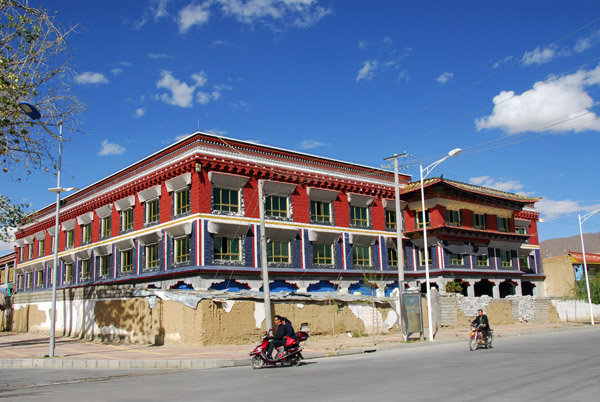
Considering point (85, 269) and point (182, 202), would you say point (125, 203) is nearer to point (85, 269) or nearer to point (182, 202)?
point (182, 202)

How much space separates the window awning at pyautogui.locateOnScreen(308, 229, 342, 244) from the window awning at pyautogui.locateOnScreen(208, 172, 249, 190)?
660cm

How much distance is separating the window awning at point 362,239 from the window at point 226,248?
10240mm

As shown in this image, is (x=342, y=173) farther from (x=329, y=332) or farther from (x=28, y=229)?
(x=28, y=229)

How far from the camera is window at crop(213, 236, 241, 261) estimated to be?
33.3 meters

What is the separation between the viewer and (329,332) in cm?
2648

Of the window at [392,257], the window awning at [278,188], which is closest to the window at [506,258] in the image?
the window at [392,257]

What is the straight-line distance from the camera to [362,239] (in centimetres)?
4150

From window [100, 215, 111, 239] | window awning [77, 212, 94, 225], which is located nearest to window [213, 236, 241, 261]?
window [100, 215, 111, 239]

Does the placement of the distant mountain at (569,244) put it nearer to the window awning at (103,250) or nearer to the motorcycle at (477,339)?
the window awning at (103,250)

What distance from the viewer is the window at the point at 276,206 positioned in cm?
3638

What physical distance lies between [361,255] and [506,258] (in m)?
17.4

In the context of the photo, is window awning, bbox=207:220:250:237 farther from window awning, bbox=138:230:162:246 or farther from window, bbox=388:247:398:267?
window, bbox=388:247:398:267

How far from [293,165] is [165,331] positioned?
17799 mm

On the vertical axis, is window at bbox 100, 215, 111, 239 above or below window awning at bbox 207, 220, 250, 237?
above
